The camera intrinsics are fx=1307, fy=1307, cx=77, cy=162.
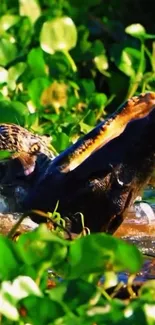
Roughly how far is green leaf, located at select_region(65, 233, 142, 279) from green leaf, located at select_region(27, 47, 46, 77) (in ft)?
9.16

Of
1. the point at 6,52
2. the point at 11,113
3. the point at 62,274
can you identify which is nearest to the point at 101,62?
the point at 6,52

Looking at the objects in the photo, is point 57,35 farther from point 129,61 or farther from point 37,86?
point 129,61

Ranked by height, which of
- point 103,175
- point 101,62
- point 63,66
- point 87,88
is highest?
point 103,175

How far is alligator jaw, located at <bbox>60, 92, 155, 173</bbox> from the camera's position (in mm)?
3064

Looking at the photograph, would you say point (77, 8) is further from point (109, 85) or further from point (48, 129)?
point (48, 129)

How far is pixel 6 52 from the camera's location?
480 cm

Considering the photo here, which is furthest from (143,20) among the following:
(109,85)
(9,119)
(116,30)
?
(9,119)

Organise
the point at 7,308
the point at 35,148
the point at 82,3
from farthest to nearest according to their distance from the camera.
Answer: the point at 82,3, the point at 35,148, the point at 7,308

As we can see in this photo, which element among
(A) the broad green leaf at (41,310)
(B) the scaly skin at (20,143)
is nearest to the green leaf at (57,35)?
(B) the scaly skin at (20,143)

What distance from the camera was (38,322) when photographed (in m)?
1.96

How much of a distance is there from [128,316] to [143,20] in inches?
168

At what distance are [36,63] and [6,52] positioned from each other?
13 cm

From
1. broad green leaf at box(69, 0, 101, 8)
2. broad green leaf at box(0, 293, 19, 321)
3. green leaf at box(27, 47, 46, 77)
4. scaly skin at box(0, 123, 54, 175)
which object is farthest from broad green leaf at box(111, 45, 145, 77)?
broad green leaf at box(0, 293, 19, 321)

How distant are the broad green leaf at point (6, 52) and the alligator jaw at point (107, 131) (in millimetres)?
1676
